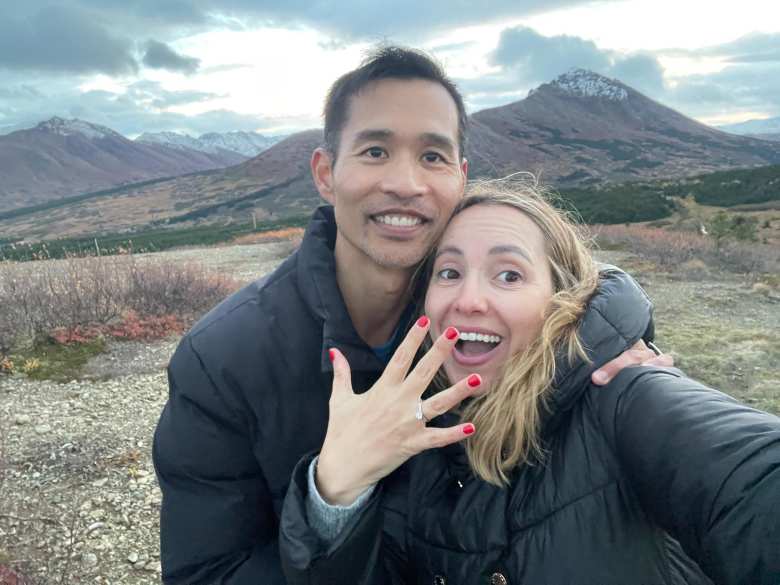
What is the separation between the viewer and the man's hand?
1.60 meters

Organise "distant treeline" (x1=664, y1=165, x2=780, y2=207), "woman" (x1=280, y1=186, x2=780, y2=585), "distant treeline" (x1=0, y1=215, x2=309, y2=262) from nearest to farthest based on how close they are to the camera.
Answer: "woman" (x1=280, y1=186, x2=780, y2=585) → "distant treeline" (x1=0, y1=215, x2=309, y2=262) → "distant treeline" (x1=664, y1=165, x2=780, y2=207)

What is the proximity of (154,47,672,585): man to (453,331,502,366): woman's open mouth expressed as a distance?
1.23ft

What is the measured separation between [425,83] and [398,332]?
1.08 m

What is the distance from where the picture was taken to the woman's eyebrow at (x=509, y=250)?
6.45 ft

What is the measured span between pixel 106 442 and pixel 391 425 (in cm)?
492

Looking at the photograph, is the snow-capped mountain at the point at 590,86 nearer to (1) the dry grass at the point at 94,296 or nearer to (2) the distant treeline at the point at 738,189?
(2) the distant treeline at the point at 738,189

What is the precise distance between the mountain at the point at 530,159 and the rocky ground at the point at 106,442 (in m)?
50.7

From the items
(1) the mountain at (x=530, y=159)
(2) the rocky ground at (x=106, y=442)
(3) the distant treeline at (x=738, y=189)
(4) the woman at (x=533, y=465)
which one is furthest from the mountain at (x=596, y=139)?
(4) the woman at (x=533, y=465)

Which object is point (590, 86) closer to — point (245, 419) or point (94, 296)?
point (94, 296)

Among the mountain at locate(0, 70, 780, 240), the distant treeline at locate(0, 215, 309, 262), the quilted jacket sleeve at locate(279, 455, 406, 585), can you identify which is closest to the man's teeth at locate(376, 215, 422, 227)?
the quilted jacket sleeve at locate(279, 455, 406, 585)

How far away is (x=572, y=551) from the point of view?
4.81ft

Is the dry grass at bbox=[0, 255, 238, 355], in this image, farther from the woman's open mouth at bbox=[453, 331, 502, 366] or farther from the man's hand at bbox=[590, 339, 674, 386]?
→ the man's hand at bbox=[590, 339, 674, 386]

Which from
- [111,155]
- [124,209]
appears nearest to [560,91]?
[124,209]

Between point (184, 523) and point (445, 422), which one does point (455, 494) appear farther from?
point (184, 523)
